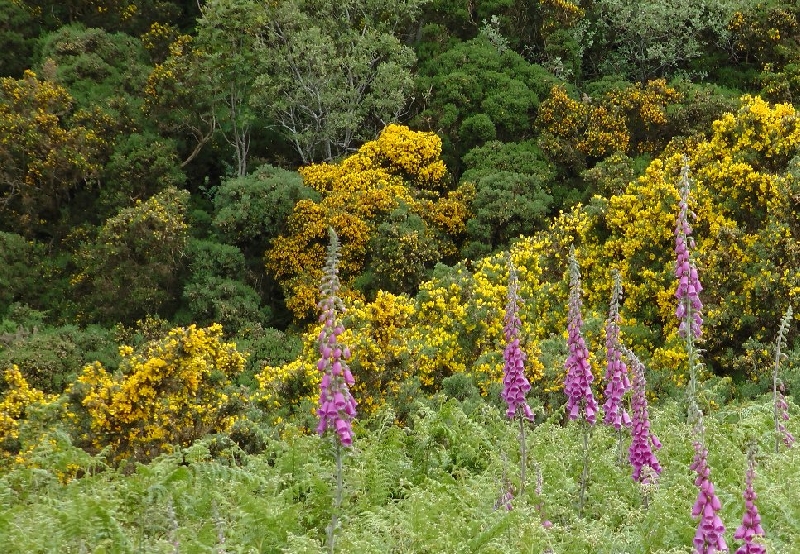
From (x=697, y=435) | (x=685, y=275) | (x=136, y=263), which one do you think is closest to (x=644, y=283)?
(x=685, y=275)

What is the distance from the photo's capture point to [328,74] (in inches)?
840

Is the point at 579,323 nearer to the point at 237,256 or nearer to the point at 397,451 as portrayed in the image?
the point at 397,451

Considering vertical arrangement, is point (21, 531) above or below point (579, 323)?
below

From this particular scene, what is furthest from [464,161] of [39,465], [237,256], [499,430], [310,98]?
[39,465]

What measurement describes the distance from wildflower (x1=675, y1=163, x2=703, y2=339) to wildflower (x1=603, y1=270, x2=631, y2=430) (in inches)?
16.5

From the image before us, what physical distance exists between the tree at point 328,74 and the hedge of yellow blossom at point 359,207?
1.40 meters

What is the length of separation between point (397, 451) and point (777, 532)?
3327 mm

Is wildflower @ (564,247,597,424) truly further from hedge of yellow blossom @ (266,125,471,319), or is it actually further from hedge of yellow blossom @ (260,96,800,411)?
hedge of yellow blossom @ (266,125,471,319)

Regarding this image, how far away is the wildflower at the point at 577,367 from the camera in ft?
19.2

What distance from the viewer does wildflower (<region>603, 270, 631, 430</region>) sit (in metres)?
6.12

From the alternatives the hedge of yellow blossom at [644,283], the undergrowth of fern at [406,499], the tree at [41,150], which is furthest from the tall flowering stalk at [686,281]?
the tree at [41,150]

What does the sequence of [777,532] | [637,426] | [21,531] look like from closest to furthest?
[21,531] < [777,532] < [637,426]

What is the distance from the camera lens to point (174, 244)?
18.8 metres

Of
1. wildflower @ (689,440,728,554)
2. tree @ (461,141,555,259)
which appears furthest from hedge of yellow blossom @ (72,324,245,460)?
tree @ (461,141,555,259)
